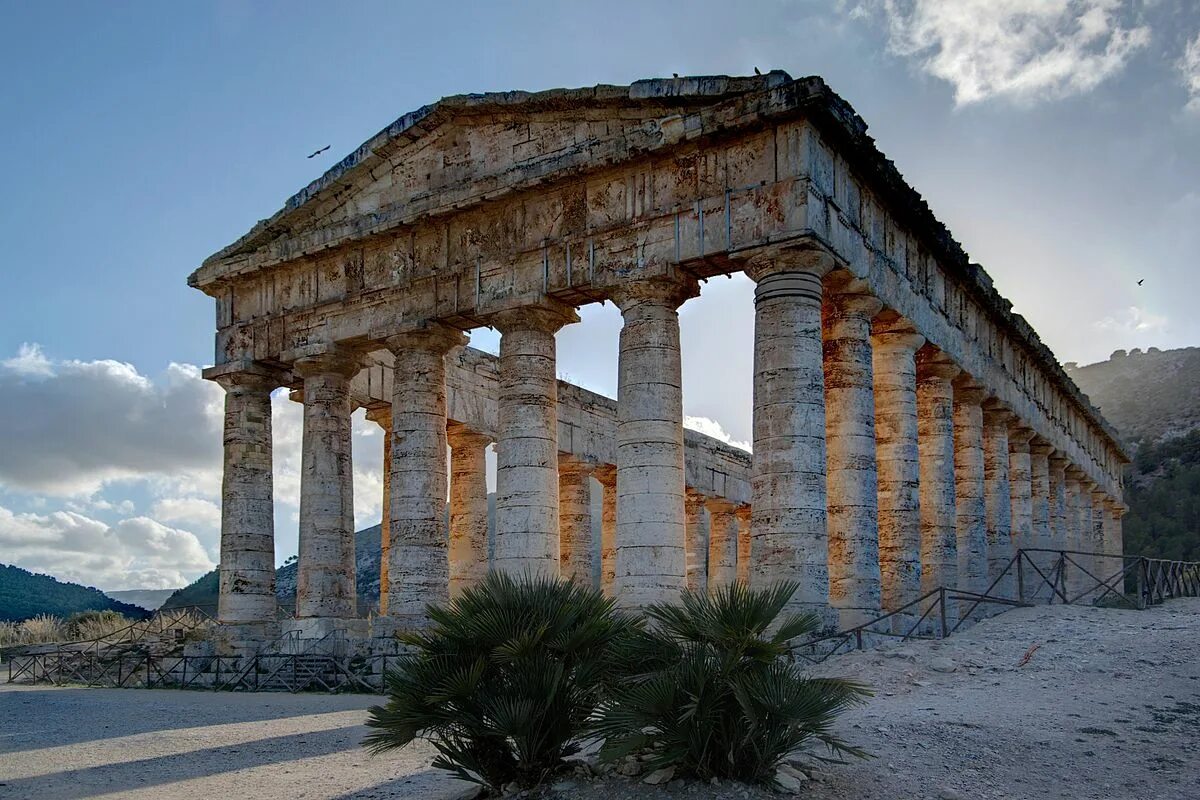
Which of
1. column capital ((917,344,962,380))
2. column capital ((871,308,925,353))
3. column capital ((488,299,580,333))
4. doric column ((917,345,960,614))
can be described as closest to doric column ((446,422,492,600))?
column capital ((488,299,580,333))

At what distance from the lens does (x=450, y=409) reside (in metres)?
26.3

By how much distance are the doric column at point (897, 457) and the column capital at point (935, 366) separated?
1.84m

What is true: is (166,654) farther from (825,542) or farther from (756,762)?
(756,762)

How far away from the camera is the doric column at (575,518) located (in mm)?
29094

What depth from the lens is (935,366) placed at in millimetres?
23453

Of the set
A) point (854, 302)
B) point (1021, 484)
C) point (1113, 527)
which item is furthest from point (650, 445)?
point (1113, 527)

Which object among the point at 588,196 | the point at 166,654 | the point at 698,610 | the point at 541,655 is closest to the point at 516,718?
the point at 541,655

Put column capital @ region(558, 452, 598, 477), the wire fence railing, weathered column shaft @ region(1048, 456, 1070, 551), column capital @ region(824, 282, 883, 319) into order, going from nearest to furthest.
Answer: the wire fence railing
column capital @ region(824, 282, 883, 319)
column capital @ region(558, 452, 598, 477)
weathered column shaft @ region(1048, 456, 1070, 551)

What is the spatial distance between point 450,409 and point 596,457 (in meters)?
5.15

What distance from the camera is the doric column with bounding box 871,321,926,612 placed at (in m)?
20.3

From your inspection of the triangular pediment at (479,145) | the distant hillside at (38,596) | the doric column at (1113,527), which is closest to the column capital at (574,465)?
the triangular pediment at (479,145)

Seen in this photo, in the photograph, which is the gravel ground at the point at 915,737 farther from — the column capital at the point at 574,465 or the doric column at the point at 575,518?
the column capital at the point at 574,465

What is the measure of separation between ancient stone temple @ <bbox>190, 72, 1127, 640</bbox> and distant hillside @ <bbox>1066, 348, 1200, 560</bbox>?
105ft

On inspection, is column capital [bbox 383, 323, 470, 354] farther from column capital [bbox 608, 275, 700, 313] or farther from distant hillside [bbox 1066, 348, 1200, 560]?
distant hillside [bbox 1066, 348, 1200, 560]
